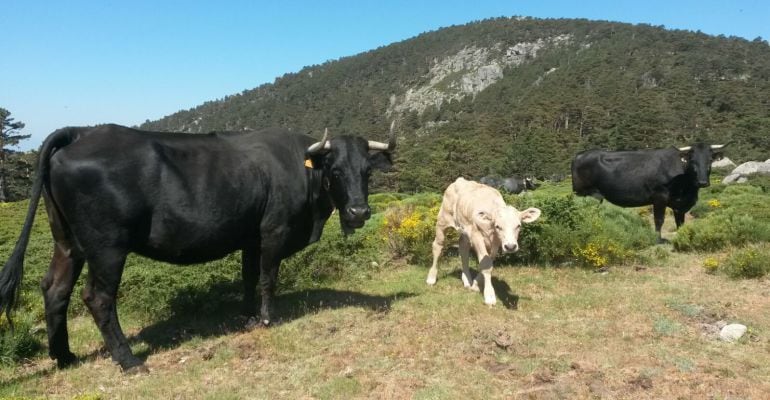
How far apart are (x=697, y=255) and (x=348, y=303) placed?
7.86 m

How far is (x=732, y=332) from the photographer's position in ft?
20.6

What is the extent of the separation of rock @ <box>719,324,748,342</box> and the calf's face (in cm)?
261

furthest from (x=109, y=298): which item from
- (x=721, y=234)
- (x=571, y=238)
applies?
(x=721, y=234)

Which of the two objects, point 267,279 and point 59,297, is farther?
point 267,279

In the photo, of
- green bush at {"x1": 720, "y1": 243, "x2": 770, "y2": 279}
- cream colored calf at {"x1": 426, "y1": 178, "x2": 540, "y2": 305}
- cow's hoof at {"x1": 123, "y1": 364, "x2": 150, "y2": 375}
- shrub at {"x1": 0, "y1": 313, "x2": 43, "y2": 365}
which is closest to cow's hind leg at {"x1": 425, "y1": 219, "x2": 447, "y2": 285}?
cream colored calf at {"x1": 426, "y1": 178, "x2": 540, "y2": 305}

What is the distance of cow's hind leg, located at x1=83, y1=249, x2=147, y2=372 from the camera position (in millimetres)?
5473

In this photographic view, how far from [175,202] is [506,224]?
416 centimetres

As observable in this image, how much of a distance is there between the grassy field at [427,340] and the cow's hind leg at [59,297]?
9.5 inches

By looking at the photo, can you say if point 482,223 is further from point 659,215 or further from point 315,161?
point 659,215

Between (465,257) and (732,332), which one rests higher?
(465,257)

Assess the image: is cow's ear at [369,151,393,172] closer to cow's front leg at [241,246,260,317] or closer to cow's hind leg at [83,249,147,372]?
cow's front leg at [241,246,260,317]

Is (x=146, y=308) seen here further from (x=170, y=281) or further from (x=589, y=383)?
(x=589, y=383)

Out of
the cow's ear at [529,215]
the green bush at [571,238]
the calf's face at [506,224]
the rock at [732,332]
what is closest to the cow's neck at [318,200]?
the calf's face at [506,224]

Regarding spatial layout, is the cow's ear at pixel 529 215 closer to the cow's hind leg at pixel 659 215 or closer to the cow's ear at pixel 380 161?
the cow's ear at pixel 380 161
